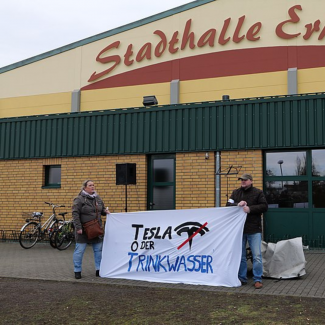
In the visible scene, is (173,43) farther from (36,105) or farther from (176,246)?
(176,246)

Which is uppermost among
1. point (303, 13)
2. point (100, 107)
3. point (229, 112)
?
point (303, 13)

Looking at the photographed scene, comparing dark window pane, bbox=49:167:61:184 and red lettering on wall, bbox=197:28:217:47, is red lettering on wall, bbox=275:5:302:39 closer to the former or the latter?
red lettering on wall, bbox=197:28:217:47

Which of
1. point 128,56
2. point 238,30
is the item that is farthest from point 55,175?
point 238,30

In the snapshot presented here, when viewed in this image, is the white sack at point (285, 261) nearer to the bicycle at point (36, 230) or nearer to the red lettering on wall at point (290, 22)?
the bicycle at point (36, 230)

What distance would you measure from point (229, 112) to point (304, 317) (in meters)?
7.93

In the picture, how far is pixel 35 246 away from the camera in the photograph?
13469 mm

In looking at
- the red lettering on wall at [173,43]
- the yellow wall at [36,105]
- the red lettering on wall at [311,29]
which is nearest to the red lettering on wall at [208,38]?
the red lettering on wall at [173,43]

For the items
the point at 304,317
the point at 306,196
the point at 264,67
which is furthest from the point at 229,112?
the point at 304,317

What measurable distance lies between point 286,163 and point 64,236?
648 cm

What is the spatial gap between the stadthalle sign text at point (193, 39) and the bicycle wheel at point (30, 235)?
796cm

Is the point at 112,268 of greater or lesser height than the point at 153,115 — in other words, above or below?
below

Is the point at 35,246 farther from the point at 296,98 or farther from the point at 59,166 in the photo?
the point at 296,98

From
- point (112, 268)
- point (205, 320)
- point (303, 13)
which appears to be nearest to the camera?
point (205, 320)

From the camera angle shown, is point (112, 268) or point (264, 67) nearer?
point (112, 268)
